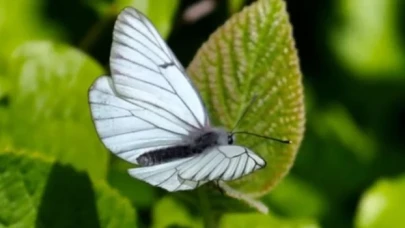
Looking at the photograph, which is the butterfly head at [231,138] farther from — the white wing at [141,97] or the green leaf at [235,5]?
the green leaf at [235,5]

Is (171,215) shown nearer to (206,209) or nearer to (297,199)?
(206,209)

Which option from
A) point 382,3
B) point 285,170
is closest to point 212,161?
point 285,170

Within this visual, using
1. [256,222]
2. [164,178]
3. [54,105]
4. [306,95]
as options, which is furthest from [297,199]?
[164,178]

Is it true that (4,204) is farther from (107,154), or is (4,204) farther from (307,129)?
(307,129)

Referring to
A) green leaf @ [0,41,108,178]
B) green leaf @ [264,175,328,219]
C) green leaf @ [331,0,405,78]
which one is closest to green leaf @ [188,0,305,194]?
green leaf @ [0,41,108,178]

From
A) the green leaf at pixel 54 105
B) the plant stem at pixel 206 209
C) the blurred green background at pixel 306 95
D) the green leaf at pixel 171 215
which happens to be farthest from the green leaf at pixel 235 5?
the plant stem at pixel 206 209
